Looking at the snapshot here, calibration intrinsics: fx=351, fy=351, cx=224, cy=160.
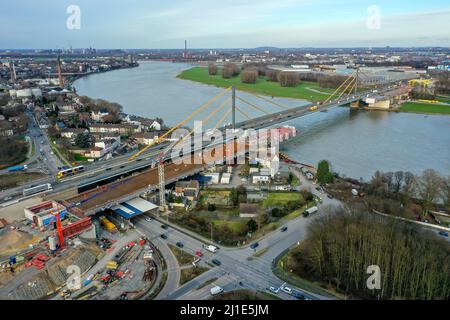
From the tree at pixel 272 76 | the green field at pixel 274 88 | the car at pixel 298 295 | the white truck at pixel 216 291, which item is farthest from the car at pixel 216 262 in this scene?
the tree at pixel 272 76

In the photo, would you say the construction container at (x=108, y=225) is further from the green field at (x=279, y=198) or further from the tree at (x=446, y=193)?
the tree at (x=446, y=193)

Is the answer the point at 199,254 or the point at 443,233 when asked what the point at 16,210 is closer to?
the point at 199,254

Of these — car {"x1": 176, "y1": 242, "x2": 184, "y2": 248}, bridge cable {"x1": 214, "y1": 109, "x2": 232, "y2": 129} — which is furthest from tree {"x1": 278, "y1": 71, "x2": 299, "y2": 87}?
car {"x1": 176, "y1": 242, "x2": 184, "y2": 248}

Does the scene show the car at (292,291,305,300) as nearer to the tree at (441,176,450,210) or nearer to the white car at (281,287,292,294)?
the white car at (281,287,292,294)

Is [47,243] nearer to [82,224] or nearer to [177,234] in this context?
[82,224]

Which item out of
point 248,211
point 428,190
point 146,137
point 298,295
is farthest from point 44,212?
point 428,190
